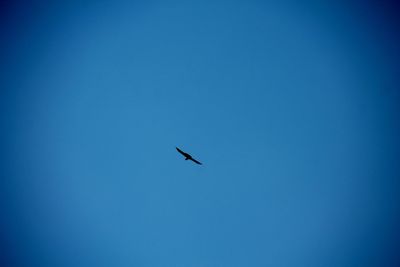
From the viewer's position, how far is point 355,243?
163ft

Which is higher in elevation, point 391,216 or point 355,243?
point 391,216

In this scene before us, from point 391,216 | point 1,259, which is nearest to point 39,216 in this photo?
point 1,259

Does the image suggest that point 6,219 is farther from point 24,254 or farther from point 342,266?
point 342,266

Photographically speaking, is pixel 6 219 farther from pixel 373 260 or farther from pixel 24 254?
pixel 373 260

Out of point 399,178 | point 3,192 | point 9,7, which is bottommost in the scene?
point 3,192

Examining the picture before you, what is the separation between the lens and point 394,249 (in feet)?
136

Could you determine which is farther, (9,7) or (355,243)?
(9,7)

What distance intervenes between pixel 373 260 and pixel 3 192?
5839 cm

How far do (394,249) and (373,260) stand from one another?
350 centimetres

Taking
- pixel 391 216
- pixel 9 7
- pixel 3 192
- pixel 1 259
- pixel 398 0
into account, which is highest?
pixel 398 0

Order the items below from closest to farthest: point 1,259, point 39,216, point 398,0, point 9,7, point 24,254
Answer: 1. point 1,259
2. point 24,254
3. point 39,216
4. point 398,0
5. point 9,7

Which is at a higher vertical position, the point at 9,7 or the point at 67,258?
the point at 9,7

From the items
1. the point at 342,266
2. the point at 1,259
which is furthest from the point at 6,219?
the point at 342,266

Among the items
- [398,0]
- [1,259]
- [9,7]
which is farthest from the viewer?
[9,7]
